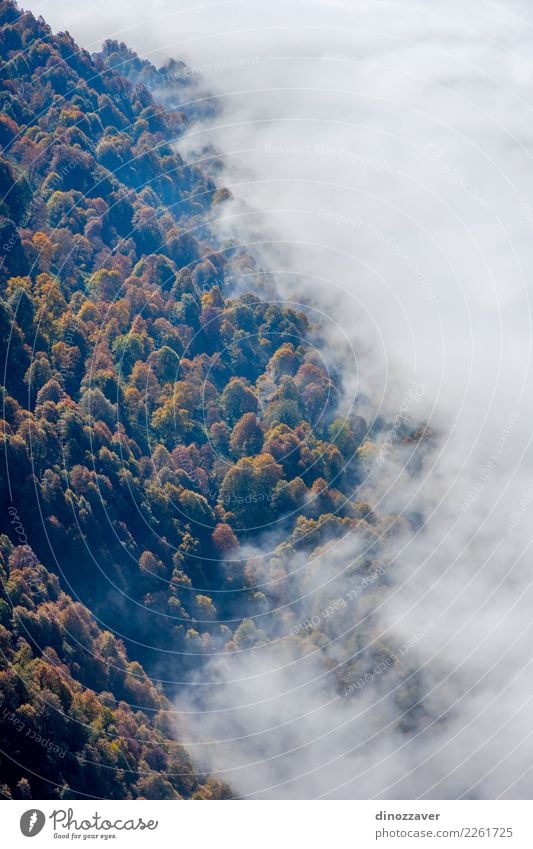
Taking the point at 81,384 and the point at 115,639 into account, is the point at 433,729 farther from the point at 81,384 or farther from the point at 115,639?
the point at 81,384

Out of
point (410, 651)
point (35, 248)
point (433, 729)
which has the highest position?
point (35, 248)

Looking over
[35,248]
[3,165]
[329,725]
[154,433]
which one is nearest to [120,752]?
[329,725]

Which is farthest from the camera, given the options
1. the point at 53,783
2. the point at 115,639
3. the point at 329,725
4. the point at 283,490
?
the point at 283,490

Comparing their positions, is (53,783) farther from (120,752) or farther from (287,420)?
(287,420)

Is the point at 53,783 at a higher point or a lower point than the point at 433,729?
lower

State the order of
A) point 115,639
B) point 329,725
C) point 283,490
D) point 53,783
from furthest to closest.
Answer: point 283,490
point 329,725
point 115,639
point 53,783

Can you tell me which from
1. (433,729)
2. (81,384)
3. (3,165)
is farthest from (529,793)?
(3,165)

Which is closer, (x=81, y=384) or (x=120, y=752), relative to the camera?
(x=120, y=752)

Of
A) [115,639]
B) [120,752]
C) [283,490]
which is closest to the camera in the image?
[120,752]

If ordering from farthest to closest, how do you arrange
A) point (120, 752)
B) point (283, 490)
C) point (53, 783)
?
point (283, 490) → point (120, 752) → point (53, 783)
